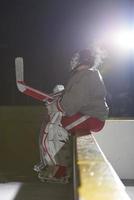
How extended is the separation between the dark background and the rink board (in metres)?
4.41

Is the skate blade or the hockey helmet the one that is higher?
the hockey helmet

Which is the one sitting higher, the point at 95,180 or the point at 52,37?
the point at 52,37

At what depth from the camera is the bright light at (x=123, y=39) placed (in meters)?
5.52

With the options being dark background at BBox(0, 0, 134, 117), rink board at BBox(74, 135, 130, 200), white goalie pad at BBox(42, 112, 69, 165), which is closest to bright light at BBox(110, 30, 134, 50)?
dark background at BBox(0, 0, 134, 117)

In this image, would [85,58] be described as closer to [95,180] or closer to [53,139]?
[53,139]

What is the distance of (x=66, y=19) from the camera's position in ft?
21.3

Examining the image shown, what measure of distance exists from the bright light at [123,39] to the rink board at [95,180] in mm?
3650

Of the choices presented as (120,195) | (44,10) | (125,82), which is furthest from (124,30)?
(120,195)

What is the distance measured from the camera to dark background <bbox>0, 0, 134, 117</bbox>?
20.9ft

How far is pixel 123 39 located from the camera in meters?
5.85

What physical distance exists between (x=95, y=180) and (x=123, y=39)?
15.4ft

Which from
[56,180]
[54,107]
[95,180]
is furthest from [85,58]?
[95,180]

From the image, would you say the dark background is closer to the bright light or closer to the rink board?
the bright light

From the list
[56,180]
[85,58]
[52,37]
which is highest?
[52,37]
